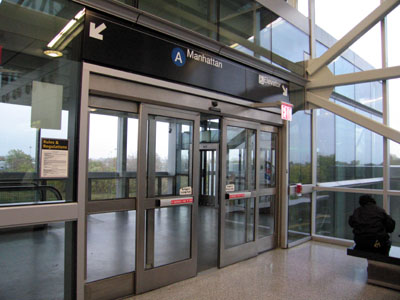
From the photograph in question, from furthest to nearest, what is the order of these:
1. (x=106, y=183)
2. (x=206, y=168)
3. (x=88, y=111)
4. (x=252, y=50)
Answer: (x=206, y=168) < (x=252, y=50) < (x=106, y=183) < (x=88, y=111)

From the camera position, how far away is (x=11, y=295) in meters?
2.59

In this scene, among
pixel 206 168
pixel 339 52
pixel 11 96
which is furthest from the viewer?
pixel 206 168

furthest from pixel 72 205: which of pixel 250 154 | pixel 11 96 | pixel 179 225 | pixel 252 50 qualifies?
pixel 252 50

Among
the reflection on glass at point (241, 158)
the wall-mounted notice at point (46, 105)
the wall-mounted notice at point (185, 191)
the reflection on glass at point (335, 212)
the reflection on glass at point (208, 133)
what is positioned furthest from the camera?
the reflection on glass at point (208, 133)

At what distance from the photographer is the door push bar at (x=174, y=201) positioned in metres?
3.53

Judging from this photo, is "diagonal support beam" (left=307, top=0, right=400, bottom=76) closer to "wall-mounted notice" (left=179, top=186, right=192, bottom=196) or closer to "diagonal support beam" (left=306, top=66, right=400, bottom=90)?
"diagonal support beam" (left=306, top=66, right=400, bottom=90)

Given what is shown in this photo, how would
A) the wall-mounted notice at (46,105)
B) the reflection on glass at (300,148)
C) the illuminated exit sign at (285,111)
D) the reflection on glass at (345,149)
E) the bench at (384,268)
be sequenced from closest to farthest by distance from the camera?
the wall-mounted notice at (46,105) < the bench at (384,268) < the illuminated exit sign at (285,111) < the reflection on glass at (300,148) < the reflection on glass at (345,149)

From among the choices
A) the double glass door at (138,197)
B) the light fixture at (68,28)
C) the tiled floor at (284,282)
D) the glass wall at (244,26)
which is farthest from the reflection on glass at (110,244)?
the glass wall at (244,26)

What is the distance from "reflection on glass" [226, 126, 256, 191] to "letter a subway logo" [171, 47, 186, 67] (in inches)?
48.5

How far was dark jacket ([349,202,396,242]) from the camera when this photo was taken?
3912 millimetres

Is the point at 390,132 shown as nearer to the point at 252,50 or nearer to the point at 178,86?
the point at 252,50

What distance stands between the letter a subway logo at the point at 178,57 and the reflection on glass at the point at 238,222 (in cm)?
200

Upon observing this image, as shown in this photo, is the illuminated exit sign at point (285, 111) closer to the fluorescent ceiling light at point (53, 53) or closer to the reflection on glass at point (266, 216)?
the reflection on glass at point (266, 216)

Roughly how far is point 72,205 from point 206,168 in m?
6.43
